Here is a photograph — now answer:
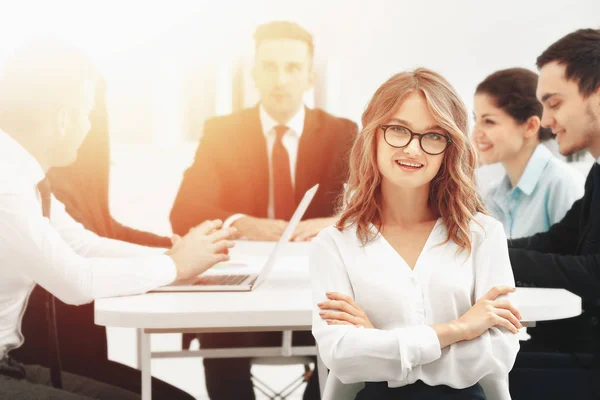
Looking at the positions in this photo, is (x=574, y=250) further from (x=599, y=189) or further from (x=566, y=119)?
(x=566, y=119)

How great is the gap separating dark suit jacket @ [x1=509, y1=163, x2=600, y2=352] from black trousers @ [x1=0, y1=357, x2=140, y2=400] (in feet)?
3.73

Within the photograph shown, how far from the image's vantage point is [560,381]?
172cm

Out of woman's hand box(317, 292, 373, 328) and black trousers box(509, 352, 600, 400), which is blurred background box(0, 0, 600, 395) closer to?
black trousers box(509, 352, 600, 400)

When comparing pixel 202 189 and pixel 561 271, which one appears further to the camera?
pixel 202 189

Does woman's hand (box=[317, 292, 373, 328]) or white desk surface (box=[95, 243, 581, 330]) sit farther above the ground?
woman's hand (box=[317, 292, 373, 328])

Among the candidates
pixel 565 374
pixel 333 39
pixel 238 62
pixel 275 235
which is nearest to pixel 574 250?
pixel 565 374

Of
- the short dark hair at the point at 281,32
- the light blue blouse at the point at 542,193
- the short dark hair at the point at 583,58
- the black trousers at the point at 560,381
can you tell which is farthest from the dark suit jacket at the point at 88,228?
the short dark hair at the point at 583,58

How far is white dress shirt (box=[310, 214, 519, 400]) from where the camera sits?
111 cm

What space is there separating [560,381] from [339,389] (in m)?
0.78

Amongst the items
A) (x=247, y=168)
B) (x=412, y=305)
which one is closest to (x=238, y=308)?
(x=412, y=305)

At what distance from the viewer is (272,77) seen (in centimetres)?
288

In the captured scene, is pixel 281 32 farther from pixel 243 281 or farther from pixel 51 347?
Result: pixel 51 347

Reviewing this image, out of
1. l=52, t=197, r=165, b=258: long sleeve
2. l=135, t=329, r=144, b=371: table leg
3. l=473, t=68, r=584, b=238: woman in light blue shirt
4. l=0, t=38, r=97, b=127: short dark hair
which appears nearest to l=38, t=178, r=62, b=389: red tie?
l=52, t=197, r=165, b=258: long sleeve

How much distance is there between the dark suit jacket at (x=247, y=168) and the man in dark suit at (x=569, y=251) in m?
0.93
